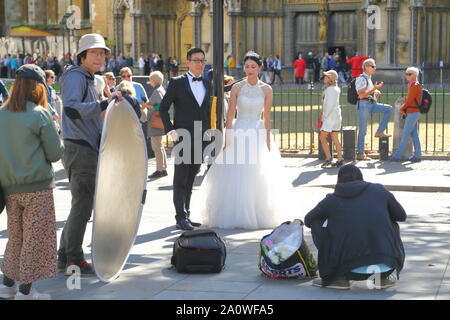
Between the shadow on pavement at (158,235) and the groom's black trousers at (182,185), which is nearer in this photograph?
the shadow on pavement at (158,235)

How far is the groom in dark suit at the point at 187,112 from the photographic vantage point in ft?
32.3

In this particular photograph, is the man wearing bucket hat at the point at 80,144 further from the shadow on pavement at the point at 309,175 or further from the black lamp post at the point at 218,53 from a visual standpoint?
the shadow on pavement at the point at 309,175

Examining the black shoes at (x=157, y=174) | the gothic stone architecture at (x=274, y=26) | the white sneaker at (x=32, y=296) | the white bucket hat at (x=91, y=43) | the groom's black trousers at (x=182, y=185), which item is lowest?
the black shoes at (x=157, y=174)

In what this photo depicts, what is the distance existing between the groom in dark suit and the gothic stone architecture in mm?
29023

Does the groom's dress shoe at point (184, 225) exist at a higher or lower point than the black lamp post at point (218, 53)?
lower

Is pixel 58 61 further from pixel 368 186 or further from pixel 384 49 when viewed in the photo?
pixel 368 186

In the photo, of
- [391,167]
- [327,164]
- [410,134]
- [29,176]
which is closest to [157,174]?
[327,164]

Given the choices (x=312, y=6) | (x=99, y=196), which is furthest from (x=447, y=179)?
(x=312, y=6)

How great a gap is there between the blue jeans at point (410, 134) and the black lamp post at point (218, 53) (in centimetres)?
418

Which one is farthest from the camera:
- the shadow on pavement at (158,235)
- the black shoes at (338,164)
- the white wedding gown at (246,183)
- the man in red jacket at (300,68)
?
the man in red jacket at (300,68)


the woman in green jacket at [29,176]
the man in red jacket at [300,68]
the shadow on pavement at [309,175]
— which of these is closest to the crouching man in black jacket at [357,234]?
the woman in green jacket at [29,176]

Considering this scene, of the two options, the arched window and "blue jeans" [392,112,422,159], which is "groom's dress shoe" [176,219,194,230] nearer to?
"blue jeans" [392,112,422,159]
